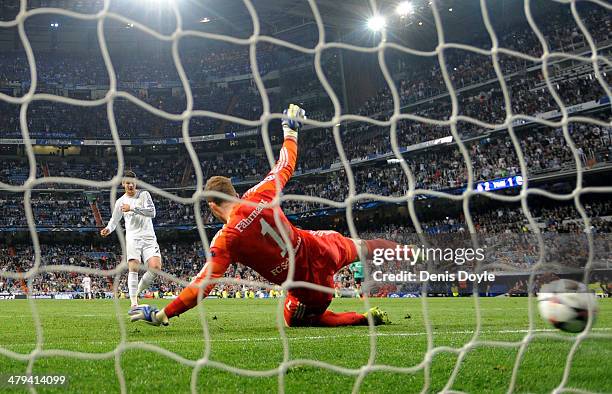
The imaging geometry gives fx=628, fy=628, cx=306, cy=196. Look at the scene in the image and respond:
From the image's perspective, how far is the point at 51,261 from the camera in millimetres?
32812

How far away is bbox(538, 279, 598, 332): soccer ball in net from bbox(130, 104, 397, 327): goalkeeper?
1.40 metres

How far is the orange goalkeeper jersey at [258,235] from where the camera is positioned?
482 centimetres

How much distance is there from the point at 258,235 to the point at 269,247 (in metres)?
0.17

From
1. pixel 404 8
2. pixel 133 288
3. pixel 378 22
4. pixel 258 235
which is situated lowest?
pixel 133 288

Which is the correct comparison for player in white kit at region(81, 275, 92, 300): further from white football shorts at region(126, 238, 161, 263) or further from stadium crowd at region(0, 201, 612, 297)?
white football shorts at region(126, 238, 161, 263)

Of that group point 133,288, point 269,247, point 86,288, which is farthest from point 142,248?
point 86,288

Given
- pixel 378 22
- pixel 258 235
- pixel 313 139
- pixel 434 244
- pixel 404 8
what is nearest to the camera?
pixel 258 235

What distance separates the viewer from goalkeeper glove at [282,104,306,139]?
4.01 meters

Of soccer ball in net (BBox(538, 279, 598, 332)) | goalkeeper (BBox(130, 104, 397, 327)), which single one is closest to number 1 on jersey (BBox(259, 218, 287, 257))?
goalkeeper (BBox(130, 104, 397, 327))

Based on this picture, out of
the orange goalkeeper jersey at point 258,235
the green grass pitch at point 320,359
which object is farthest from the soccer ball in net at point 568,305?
the orange goalkeeper jersey at point 258,235

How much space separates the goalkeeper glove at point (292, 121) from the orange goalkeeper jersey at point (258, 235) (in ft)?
0.50

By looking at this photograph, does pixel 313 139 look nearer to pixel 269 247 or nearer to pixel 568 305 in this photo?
pixel 269 247

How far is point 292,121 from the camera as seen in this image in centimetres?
435

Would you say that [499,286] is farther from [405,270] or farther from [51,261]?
[51,261]
